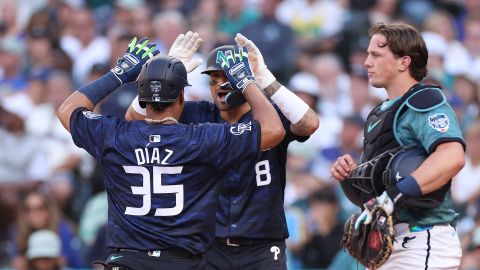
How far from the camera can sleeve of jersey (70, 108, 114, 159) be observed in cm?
559

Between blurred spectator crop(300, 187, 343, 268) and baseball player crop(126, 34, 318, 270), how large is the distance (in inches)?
137

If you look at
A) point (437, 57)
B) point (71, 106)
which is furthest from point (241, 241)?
point (437, 57)

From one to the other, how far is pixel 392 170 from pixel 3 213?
653 centimetres

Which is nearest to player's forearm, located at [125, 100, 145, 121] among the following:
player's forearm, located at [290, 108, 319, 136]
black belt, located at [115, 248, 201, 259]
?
player's forearm, located at [290, 108, 319, 136]

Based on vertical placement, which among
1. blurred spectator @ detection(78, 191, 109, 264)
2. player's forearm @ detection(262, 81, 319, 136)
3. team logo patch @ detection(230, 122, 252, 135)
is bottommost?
blurred spectator @ detection(78, 191, 109, 264)

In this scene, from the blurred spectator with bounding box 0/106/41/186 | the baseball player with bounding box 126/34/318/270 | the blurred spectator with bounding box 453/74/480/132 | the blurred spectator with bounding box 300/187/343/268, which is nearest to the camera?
the baseball player with bounding box 126/34/318/270

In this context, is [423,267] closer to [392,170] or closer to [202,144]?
[392,170]

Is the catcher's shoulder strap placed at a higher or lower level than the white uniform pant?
higher

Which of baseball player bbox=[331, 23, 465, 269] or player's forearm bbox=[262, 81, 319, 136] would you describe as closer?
baseball player bbox=[331, 23, 465, 269]

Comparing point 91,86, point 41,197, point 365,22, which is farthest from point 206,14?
point 91,86

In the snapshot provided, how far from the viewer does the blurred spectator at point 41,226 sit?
10.2 m

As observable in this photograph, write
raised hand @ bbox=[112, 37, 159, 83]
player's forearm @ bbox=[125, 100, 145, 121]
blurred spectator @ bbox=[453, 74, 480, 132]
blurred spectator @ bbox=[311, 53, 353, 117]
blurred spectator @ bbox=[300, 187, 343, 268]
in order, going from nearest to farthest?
raised hand @ bbox=[112, 37, 159, 83] < player's forearm @ bbox=[125, 100, 145, 121] < blurred spectator @ bbox=[300, 187, 343, 268] < blurred spectator @ bbox=[453, 74, 480, 132] < blurred spectator @ bbox=[311, 53, 353, 117]

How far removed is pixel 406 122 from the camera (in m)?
5.62

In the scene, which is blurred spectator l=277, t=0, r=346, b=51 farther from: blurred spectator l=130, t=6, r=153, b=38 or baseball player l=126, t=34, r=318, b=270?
baseball player l=126, t=34, r=318, b=270
